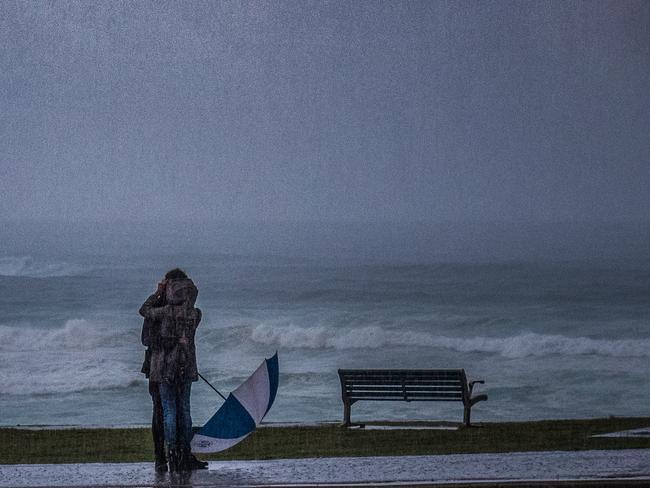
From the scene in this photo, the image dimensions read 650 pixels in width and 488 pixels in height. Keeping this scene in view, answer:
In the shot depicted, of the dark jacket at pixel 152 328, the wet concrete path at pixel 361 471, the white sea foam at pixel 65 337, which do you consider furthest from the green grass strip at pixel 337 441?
the white sea foam at pixel 65 337

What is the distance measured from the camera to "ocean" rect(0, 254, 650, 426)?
25.0m

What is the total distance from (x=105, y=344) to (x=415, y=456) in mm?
29350

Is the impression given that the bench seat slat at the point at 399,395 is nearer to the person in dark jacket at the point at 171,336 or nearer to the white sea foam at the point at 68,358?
the person in dark jacket at the point at 171,336

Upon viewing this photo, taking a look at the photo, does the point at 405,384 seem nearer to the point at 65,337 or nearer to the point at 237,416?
the point at 237,416

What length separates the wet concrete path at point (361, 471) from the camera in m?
7.24

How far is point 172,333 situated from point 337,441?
2.91 meters

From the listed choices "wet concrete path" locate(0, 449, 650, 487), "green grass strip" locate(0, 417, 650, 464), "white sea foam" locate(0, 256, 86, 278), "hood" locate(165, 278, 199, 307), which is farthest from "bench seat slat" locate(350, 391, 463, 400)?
"white sea foam" locate(0, 256, 86, 278)

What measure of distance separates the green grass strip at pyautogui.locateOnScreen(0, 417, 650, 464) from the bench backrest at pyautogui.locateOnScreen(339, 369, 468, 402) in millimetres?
418

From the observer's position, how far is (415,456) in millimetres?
8461

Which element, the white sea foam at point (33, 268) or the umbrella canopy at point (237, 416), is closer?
the umbrella canopy at point (237, 416)

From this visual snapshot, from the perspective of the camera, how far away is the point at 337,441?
10023 millimetres

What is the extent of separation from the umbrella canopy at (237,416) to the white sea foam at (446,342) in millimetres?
27462

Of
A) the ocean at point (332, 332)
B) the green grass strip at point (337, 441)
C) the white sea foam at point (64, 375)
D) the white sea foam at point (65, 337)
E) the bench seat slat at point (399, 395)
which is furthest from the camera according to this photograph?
the white sea foam at point (65, 337)

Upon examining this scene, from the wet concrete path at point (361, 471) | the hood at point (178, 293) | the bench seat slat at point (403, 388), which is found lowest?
the wet concrete path at point (361, 471)
